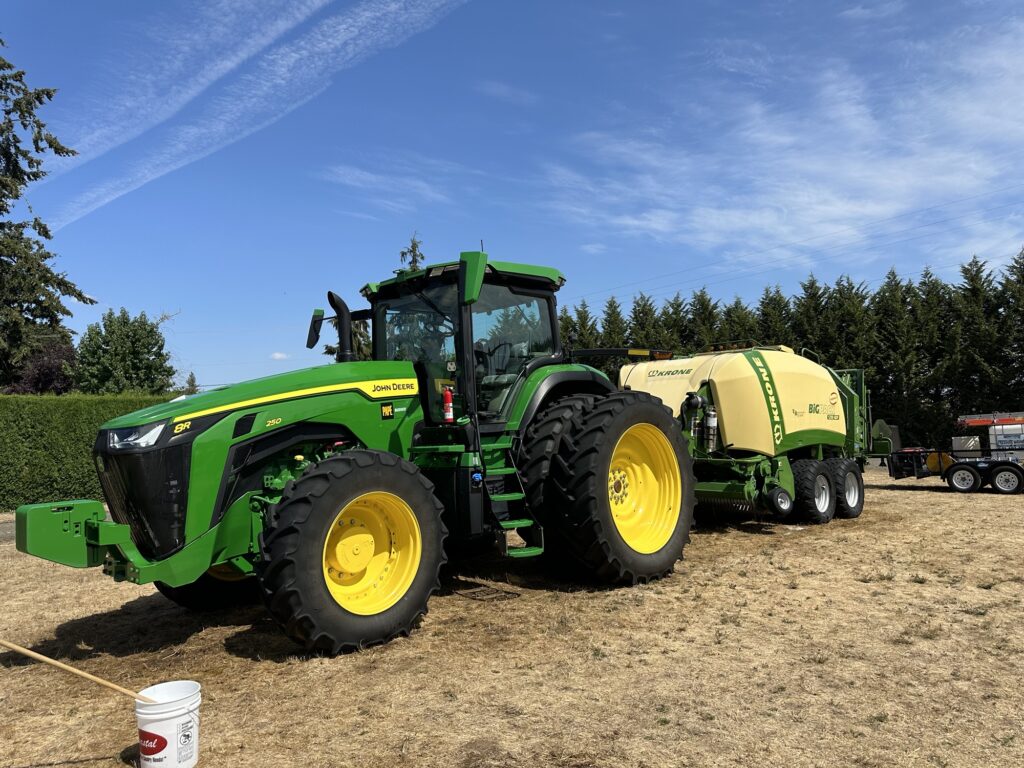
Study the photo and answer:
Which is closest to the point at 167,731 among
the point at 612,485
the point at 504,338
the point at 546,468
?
the point at 546,468

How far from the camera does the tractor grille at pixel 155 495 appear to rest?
14.7 feet

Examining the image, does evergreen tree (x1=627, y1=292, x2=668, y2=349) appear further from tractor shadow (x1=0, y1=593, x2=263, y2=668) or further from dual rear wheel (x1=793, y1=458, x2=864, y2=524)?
tractor shadow (x1=0, y1=593, x2=263, y2=668)

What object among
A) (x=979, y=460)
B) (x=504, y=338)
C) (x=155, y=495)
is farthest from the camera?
(x=979, y=460)

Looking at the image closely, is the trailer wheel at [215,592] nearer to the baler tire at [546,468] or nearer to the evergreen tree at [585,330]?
the baler tire at [546,468]

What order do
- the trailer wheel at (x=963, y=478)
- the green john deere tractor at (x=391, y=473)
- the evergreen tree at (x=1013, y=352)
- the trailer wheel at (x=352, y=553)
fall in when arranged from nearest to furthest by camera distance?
1. the trailer wheel at (x=352, y=553)
2. the green john deere tractor at (x=391, y=473)
3. the trailer wheel at (x=963, y=478)
4. the evergreen tree at (x=1013, y=352)

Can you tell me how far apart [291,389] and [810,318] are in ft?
74.8

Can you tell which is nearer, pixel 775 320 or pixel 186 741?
pixel 186 741

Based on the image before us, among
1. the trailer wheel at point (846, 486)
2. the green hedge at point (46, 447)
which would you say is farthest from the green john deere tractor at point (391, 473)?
the green hedge at point (46, 447)

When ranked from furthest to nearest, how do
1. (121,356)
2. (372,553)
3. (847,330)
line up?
(121,356) → (847,330) → (372,553)

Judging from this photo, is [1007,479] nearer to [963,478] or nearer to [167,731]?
[963,478]

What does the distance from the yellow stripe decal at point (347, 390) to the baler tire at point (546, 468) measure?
107 centimetres

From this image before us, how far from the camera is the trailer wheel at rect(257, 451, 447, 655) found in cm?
433

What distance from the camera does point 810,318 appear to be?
24531mm

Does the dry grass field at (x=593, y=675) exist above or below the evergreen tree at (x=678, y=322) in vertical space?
below
